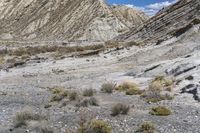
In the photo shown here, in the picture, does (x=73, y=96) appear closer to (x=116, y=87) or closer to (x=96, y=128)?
(x=116, y=87)

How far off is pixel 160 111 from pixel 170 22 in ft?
128

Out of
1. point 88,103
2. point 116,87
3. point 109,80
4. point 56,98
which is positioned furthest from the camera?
point 109,80

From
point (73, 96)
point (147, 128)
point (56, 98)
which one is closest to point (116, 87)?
point (56, 98)

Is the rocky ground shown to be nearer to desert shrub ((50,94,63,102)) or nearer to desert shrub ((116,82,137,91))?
desert shrub ((50,94,63,102))

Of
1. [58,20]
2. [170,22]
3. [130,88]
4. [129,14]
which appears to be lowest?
[130,88]

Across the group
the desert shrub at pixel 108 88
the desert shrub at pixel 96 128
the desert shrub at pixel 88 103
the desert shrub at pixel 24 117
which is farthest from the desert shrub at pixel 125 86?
the desert shrub at pixel 96 128

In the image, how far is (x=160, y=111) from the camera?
21594 millimetres

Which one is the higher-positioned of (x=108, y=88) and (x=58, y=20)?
(x=58, y=20)

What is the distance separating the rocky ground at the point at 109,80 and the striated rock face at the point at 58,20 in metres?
78.9

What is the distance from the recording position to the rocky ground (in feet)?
66.1

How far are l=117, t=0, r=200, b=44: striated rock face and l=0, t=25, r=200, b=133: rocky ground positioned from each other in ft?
20.4

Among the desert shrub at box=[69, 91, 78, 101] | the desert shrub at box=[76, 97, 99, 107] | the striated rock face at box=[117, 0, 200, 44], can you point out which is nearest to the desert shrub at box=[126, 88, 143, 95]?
the desert shrub at box=[69, 91, 78, 101]

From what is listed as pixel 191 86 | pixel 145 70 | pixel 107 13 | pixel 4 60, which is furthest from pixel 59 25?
pixel 191 86

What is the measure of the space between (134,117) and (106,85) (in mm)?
9148
